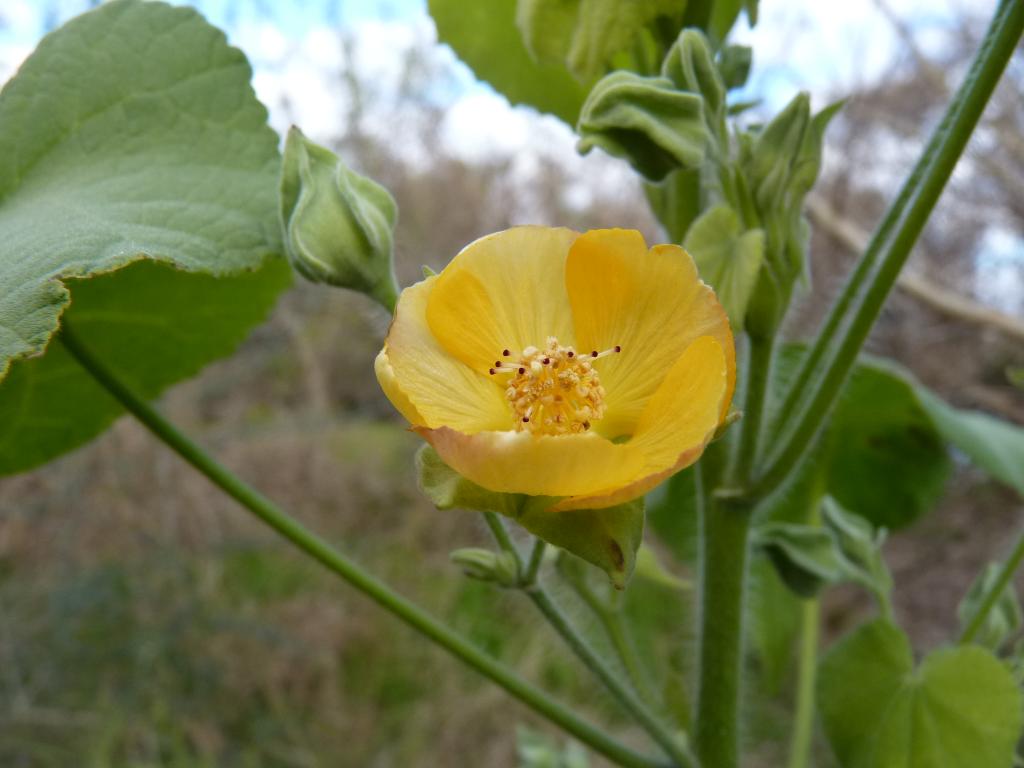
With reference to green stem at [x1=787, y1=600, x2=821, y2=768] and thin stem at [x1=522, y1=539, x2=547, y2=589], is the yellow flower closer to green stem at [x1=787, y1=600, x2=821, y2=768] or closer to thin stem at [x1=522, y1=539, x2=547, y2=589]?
thin stem at [x1=522, y1=539, x2=547, y2=589]

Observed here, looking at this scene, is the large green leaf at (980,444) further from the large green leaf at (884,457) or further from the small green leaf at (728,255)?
the small green leaf at (728,255)

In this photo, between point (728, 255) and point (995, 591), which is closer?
point (728, 255)

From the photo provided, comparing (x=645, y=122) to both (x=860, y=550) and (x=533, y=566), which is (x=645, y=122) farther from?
(x=860, y=550)

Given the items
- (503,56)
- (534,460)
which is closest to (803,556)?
(534,460)

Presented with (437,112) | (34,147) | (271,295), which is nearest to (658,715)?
(271,295)

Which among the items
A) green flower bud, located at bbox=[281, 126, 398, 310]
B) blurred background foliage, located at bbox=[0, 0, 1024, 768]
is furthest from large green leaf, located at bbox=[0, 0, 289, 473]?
blurred background foliage, located at bbox=[0, 0, 1024, 768]
